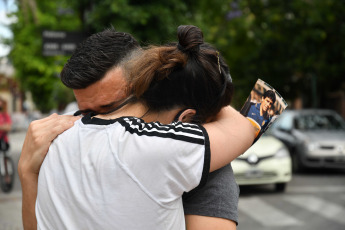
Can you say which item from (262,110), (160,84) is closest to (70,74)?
(160,84)

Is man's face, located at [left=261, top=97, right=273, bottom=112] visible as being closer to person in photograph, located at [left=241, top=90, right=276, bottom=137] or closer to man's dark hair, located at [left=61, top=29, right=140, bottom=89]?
person in photograph, located at [left=241, top=90, right=276, bottom=137]

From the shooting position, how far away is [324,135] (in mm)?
11008

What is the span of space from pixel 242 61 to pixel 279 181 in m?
11.2

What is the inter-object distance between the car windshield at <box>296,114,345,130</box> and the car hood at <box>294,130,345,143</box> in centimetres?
36

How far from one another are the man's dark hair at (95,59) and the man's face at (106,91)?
0.02 m

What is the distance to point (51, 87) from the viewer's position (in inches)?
1261

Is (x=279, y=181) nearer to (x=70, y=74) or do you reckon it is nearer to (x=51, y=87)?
(x=70, y=74)

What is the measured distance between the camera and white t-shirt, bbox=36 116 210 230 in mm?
1194

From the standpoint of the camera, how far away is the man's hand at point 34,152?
1388 mm

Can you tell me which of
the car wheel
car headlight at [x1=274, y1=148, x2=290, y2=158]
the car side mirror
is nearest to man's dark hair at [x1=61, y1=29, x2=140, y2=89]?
car headlight at [x1=274, y1=148, x2=290, y2=158]

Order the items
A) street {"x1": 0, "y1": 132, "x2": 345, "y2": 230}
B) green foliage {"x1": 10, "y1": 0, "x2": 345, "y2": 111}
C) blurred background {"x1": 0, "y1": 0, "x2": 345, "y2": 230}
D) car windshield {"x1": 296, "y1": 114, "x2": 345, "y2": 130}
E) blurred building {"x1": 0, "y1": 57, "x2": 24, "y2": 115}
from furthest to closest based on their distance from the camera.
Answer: blurred building {"x1": 0, "y1": 57, "x2": 24, "y2": 115}
car windshield {"x1": 296, "y1": 114, "x2": 345, "y2": 130}
green foliage {"x1": 10, "y1": 0, "x2": 345, "y2": 111}
blurred background {"x1": 0, "y1": 0, "x2": 345, "y2": 230}
street {"x1": 0, "y1": 132, "x2": 345, "y2": 230}

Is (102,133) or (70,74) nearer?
(102,133)

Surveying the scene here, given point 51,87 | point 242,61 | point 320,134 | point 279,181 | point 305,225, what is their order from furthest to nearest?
1. point 51,87
2. point 242,61
3. point 320,134
4. point 279,181
5. point 305,225

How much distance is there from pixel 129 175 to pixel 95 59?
0.37 metres
